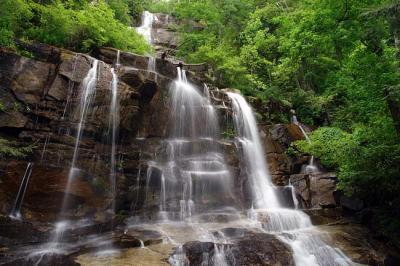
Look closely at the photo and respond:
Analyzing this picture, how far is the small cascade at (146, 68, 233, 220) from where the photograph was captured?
40.1ft

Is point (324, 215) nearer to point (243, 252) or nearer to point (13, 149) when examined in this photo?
point (243, 252)

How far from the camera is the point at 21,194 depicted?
32.6 feet

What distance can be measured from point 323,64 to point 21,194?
1851 centimetres

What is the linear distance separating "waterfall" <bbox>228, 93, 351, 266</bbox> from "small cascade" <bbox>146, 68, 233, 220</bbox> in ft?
4.98

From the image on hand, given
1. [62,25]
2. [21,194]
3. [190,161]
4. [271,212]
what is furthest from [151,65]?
[271,212]

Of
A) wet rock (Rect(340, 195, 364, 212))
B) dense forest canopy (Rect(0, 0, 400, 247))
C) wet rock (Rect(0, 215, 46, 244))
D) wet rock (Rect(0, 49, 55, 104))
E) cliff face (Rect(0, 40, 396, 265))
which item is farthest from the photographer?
wet rock (Rect(340, 195, 364, 212))

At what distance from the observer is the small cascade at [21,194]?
9641 millimetres

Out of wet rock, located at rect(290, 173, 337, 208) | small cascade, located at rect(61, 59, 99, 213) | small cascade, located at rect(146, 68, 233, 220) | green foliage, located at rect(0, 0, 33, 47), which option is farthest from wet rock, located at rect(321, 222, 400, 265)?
green foliage, located at rect(0, 0, 33, 47)

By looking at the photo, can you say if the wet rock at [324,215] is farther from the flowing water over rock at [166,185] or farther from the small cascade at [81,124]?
the small cascade at [81,124]

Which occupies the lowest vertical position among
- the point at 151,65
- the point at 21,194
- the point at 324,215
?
the point at 324,215

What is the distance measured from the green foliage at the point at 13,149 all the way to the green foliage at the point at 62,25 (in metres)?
3.92

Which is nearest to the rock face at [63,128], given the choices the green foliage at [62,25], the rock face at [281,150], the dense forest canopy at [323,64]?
the green foliage at [62,25]

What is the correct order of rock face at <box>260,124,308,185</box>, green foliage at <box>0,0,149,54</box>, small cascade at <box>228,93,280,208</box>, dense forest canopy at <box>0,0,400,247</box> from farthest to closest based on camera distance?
1. rock face at <box>260,124,308,185</box>
2. small cascade at <box>228,93,280,208</box>
3. green foliage at <box>0,0,149,54</box>
4. dense forest canopy at <box>0,0,400,247</box>

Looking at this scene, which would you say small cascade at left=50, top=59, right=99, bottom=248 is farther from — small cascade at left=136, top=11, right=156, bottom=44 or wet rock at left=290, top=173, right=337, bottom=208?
small cascade at left=136, top=11, right=156, bottom=44
